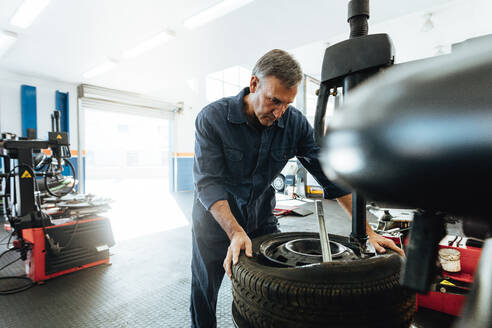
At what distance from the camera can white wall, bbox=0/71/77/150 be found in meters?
4.90

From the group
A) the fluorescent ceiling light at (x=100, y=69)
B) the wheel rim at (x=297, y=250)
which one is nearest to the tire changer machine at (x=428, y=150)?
the wheel rim at (x=297, y=250)

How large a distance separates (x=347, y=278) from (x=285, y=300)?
124mm

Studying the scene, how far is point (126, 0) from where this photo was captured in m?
2.79

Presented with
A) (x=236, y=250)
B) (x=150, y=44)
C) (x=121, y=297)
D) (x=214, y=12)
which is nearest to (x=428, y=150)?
(x=236, y=250)

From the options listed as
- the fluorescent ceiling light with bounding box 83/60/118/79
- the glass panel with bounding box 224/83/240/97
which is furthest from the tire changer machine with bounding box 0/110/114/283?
the glass panel with bounding box 224/83/240/97

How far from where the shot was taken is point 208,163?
1041 mm

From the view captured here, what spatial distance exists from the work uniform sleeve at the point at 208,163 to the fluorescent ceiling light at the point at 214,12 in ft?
8.19

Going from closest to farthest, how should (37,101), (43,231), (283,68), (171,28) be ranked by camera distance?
(283,68)
(43,231)
(171,28)
(37,101)

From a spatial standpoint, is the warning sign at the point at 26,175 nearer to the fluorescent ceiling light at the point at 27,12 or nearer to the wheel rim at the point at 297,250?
the fluorescent ceiling light at the point at 27,12

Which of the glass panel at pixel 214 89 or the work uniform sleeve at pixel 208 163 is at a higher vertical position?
the glass panel at pixel 214 89

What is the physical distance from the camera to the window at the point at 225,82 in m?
7.70

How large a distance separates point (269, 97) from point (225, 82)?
7.38 m

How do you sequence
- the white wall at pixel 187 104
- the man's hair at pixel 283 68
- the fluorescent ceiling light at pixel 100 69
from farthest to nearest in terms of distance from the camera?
1. the white wall at pixel 187 104
2. the fluorescent ceiling light at pixel 100 69
3. the man's hair at pixel 283 68

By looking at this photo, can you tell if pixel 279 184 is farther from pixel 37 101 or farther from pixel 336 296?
pixel 336 296
